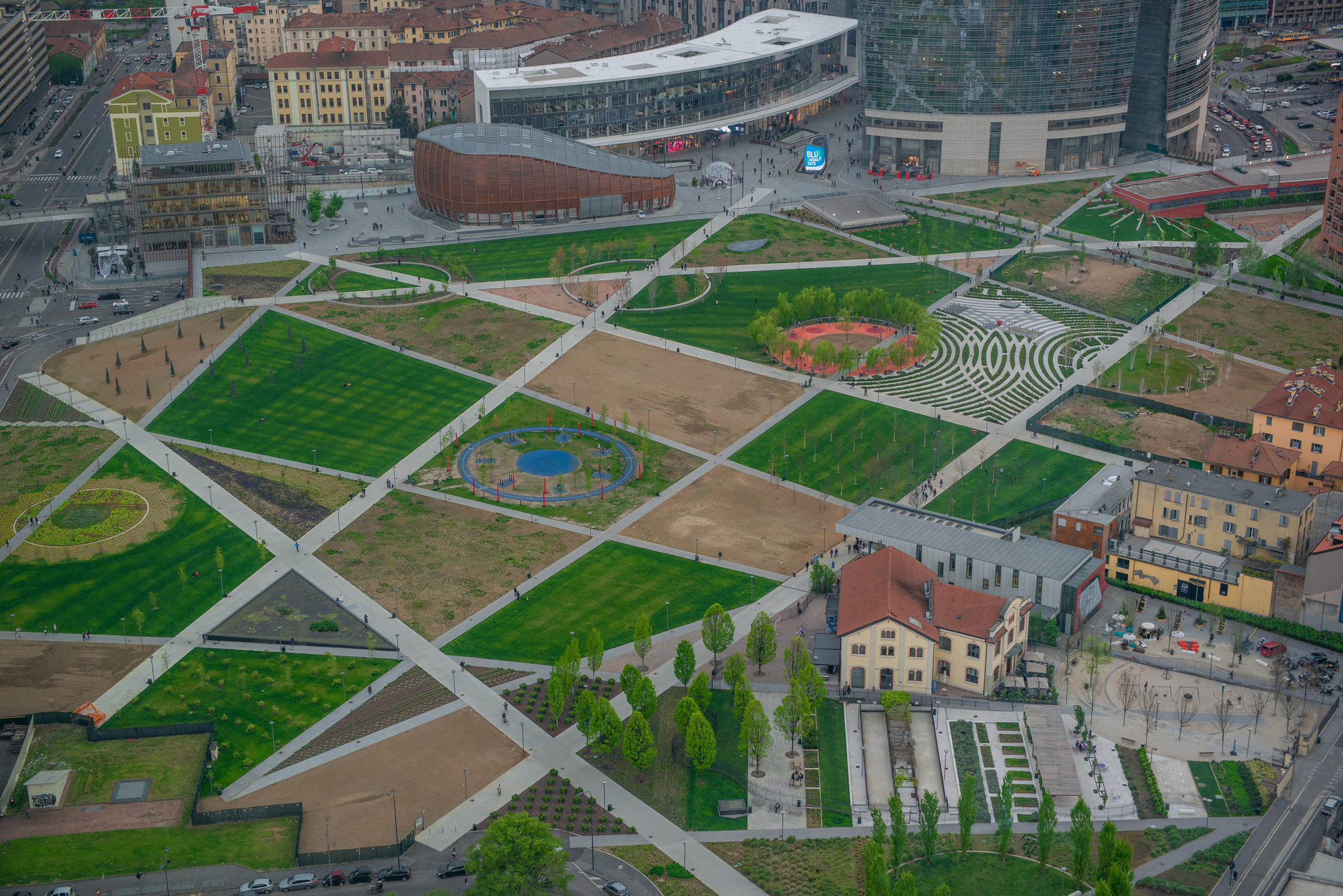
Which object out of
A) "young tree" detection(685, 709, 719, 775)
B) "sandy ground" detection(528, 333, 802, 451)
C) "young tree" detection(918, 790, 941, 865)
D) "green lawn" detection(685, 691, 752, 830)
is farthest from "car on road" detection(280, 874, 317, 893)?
"sandy ground" detection(528, 333, 802, 451)

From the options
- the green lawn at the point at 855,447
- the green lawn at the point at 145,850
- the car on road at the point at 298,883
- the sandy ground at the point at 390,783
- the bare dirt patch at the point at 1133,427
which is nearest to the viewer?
the car on road at the point at 298,883

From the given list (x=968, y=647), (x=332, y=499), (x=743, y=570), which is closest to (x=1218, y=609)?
(x=968, y=647)

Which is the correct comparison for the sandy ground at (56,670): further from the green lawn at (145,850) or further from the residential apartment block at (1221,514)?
the residential apartment block at (1221,514)

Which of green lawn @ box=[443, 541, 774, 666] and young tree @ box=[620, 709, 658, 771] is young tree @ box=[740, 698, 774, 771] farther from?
green lawn @ box=[443, 541, 774, 666]

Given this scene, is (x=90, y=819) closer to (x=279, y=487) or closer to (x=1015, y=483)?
(x=279, y=487)

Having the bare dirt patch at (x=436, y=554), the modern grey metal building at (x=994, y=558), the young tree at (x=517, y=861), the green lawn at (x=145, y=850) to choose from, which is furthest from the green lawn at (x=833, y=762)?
the green lawn at (x=145, y=850)

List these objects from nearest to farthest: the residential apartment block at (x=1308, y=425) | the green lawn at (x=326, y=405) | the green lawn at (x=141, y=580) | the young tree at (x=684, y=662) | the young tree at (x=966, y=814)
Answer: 1. the young tree at (x=966, y=814)
2. the young tree at (x=684, y=662)
3. the green lawn at (x=141, y=580)
4. the residential apartment block at (x=1308, y=425)
5. the green lawn at (x=326, y=405)

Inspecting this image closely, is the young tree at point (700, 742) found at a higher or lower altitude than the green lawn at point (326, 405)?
lower
